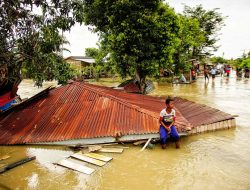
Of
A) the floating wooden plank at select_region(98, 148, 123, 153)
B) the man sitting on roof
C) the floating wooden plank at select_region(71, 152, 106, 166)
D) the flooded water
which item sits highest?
the man sitting on roof

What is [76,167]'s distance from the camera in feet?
21.9

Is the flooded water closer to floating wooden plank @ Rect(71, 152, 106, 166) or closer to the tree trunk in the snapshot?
floating wooden plank @ Rect(71, 152, 106, 166)

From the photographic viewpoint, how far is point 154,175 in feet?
20.5

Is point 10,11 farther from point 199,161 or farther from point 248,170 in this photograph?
point 248,170

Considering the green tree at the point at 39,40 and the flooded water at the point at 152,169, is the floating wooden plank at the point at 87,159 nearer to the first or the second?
the flooded water at the point at 152,169

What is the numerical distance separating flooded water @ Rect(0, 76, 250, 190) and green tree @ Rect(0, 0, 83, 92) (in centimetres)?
264

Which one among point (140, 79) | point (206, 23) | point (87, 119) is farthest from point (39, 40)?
point (206, 23)

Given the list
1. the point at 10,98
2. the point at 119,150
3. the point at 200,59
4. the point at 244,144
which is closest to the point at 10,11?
the point at 119,150

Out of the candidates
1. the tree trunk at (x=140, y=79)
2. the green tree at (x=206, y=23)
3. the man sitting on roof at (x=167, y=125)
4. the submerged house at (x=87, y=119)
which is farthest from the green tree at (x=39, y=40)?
the green tree at (x=206, y=23)

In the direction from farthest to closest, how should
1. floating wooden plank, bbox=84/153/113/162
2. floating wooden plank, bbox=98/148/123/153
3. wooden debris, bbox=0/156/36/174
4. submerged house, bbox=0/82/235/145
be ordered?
submerged house, bbox=0/82/235/145 → floating wooden plank, bbox=98/148/123/153 → floating wooden plank, bbox=84/153/113/162 → wooden debris, bbox=0/156/36/174

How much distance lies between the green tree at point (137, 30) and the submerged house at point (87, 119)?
181 inches

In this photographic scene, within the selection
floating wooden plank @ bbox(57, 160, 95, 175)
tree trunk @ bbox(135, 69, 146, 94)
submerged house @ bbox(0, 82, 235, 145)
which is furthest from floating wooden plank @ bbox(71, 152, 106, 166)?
tree trunk @ bbox(135, 69, 146, 94)

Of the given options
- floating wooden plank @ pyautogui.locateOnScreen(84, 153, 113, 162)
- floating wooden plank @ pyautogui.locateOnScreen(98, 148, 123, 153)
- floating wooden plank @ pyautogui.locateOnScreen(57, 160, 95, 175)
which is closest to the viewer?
floating wooden plank @ pyautogui.locateOnScreen(57, 160, 95, 175)

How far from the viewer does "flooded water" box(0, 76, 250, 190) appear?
19.0 feet
